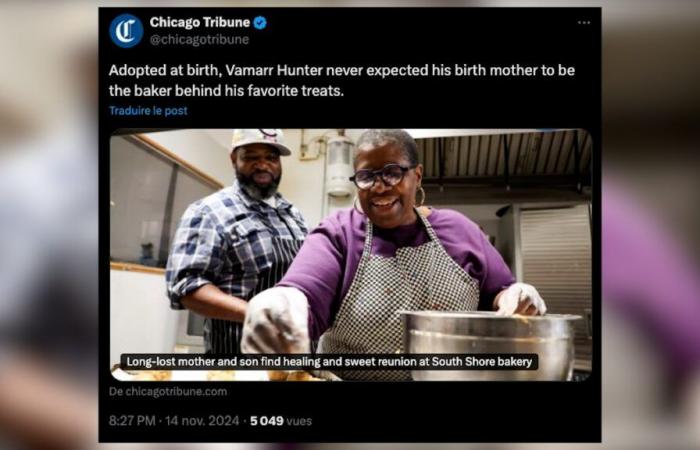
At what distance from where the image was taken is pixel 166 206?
0.59 metres

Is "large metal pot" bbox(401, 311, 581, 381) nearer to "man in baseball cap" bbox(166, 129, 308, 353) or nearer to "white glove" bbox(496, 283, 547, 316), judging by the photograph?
"white glove" bbox(496, 283, 547, 316)

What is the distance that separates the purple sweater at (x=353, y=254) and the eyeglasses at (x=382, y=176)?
0.13 feet

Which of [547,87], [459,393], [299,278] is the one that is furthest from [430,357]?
[547,87]

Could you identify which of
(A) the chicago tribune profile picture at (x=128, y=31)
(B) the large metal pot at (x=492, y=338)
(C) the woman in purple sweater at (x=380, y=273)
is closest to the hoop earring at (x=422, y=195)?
(C) the woman in purple sweater at (x=380, y=273)

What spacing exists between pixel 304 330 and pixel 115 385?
24cm

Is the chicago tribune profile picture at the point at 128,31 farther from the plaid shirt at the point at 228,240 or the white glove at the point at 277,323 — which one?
the white glove at the point at 277,323

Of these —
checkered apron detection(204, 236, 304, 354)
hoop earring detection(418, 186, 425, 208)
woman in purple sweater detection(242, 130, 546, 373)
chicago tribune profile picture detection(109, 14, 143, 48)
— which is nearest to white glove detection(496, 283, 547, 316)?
woman in purple sweater detection(242, 130, 546, 373)

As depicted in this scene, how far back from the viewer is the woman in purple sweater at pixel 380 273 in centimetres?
52

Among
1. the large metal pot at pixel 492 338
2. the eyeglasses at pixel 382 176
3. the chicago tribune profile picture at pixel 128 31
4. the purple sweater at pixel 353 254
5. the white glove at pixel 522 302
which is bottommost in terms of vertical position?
the large metal pot at pixel 492 338

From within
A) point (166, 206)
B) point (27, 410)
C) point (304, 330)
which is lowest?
point (27, 410)

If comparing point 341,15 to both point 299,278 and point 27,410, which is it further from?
point 27,410

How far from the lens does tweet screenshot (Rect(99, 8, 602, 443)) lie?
53 centimetres

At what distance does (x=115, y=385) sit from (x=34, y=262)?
19 cm

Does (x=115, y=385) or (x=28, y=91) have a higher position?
(x=28, y=91)
